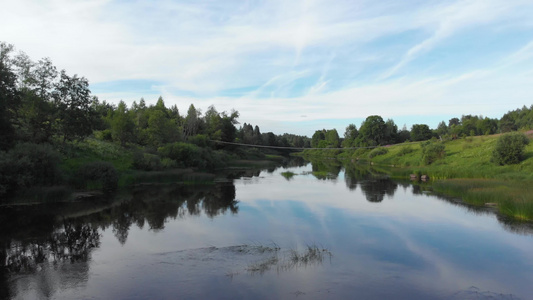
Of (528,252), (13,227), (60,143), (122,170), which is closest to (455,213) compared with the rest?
(528,252)

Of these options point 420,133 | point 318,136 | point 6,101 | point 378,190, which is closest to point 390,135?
point 420,133

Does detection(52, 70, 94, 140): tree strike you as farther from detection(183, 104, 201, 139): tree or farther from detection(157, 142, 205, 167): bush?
detection(183, 104, 201, 139): tree

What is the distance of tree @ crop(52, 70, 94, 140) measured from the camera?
32625 mm

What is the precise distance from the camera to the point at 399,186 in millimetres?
36094

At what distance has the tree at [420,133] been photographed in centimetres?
11775

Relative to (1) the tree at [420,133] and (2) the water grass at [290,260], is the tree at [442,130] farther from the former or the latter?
(2) the water grass at [290,260]

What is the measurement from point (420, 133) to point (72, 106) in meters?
113

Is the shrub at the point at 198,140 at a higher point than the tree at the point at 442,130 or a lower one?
lower

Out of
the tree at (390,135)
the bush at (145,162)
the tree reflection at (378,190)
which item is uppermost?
the tree at (390,135)

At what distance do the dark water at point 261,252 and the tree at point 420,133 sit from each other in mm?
101137

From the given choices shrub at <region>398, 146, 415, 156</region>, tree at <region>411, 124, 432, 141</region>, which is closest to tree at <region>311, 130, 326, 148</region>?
tree at <region>411, 124, 432, 141</region>

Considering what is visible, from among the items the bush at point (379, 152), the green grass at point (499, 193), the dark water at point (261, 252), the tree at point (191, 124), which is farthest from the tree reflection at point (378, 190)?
the tree at point (191, 124)

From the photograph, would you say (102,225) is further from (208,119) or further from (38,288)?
(208,119)

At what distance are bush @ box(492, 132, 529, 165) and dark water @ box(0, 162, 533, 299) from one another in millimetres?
16012
